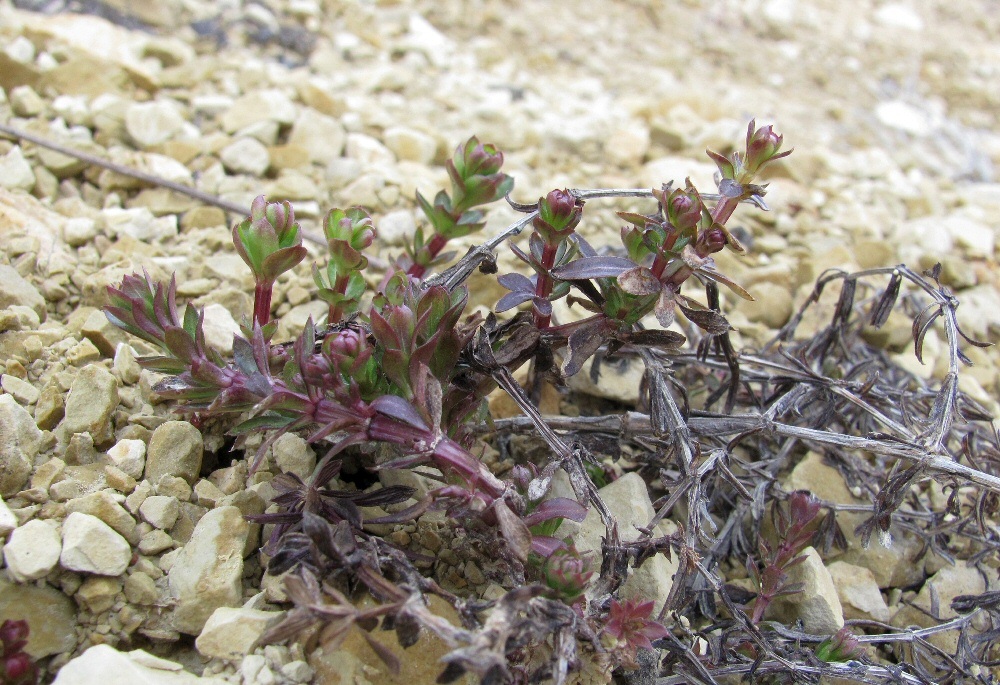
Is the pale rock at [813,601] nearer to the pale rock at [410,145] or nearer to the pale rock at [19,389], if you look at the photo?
the pale rock at [19,389]

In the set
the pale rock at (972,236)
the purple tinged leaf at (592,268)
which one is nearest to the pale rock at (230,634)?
the purple tinged leaf at (592,268)

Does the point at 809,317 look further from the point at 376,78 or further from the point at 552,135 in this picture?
the point at 376,78

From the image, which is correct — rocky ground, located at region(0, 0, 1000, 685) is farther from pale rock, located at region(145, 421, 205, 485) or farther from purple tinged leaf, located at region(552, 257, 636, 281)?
purple tinged leaf, located at region(552, 257, 636, 281)

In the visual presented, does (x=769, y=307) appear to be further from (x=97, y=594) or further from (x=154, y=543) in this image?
(x=97, y=594)

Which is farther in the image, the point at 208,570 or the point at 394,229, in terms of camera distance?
the point at 394,229

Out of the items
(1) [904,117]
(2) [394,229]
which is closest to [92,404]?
(2) [394,229]

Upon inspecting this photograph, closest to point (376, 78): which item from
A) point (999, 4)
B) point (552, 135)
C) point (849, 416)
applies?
point (552, 135)

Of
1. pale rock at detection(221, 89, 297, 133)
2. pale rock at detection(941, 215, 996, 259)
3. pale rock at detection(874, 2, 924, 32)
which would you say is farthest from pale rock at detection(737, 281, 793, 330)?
pale rock at detection(874, 2, 924, 32)
